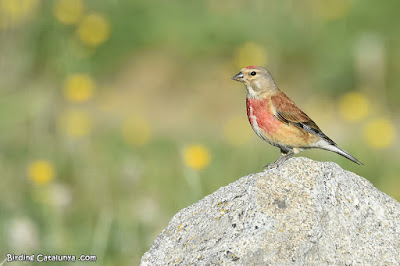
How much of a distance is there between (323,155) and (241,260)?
4075 millimetres

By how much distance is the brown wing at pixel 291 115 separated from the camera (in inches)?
178

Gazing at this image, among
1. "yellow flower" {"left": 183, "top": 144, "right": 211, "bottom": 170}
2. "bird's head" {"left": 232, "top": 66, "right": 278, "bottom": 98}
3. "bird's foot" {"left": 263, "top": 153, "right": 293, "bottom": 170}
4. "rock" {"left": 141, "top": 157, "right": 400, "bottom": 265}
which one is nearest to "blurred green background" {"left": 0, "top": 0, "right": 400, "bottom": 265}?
"yellow flower" {"left": 183, "top": 144, "right": 211, "bottom": 170}

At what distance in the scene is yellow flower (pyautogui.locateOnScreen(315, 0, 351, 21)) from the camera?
33.9 ft

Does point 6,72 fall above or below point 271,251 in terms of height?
above

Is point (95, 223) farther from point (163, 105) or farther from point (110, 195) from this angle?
point (163, 105)

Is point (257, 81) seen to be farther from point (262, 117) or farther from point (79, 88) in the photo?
point (79, 88)

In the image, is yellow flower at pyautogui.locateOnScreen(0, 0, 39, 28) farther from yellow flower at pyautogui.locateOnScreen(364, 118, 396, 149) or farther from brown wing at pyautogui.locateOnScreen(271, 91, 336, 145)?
brown wing at pyautogui.locateOnScreen(271, 91, 336, 145)

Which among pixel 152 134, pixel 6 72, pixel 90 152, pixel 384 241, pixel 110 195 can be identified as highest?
pixel 6 72

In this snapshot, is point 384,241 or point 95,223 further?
point 95,223

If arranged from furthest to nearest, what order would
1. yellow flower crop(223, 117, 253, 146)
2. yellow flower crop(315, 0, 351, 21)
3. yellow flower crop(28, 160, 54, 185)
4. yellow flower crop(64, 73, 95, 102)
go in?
yellow flower crop(315, 0, 351, 21) → yellow flower crop(223, 117, 253, 146) → yellow flower crop(64, 73, 95, 102) → yellow flower crop(28, 160, 54, 185)

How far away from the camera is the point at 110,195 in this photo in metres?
6.96

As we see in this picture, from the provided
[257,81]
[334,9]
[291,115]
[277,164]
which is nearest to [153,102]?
[334,9]

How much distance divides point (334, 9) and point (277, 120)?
631 centimetres

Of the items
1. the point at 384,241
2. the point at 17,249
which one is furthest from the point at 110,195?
the point at 384,241
